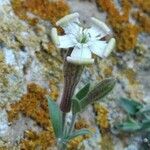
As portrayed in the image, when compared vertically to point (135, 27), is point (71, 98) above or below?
above

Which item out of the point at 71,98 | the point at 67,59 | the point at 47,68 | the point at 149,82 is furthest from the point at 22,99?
the point at 149,82

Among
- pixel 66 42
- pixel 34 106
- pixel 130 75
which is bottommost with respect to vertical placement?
pixel 130 75

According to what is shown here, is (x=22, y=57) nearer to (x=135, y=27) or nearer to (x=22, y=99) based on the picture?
(x=22, y=99)

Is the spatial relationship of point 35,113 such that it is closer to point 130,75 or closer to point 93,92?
point 93,92

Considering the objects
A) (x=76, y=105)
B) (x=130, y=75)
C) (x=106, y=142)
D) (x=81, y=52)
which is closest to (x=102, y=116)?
(x=106, y=142)

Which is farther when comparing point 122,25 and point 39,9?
point 122,25

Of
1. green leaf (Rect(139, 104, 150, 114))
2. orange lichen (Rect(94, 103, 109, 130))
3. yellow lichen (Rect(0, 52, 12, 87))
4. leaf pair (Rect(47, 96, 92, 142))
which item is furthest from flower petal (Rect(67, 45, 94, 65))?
green leaf (Rect(139, 104, 150, 114))
